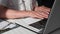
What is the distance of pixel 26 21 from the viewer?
3.31 feet

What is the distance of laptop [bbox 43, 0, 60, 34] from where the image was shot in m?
0.48

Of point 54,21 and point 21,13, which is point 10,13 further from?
point 54,21

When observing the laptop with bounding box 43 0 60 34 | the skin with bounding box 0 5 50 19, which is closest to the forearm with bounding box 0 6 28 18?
the skin with bounding box 0 5 50 19

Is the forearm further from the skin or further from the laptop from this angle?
the laptop

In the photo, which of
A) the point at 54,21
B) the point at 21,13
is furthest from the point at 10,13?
the point at 54,21

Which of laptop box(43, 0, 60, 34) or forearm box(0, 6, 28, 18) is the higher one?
laptop box(43, 0, 60, 34)

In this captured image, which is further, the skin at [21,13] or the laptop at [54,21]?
the skin at [21,13]

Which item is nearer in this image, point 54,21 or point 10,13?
point 54,21

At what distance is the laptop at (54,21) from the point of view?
0.48 metres

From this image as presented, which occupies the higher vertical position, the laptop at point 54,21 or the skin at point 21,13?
the laptop at point 54,21

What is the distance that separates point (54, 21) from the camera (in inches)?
19.4

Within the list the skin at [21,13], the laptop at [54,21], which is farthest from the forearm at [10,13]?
the laptop at [54,21]

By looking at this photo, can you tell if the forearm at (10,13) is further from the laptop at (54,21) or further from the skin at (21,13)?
the laptop at (54,21)

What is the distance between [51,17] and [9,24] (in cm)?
53
